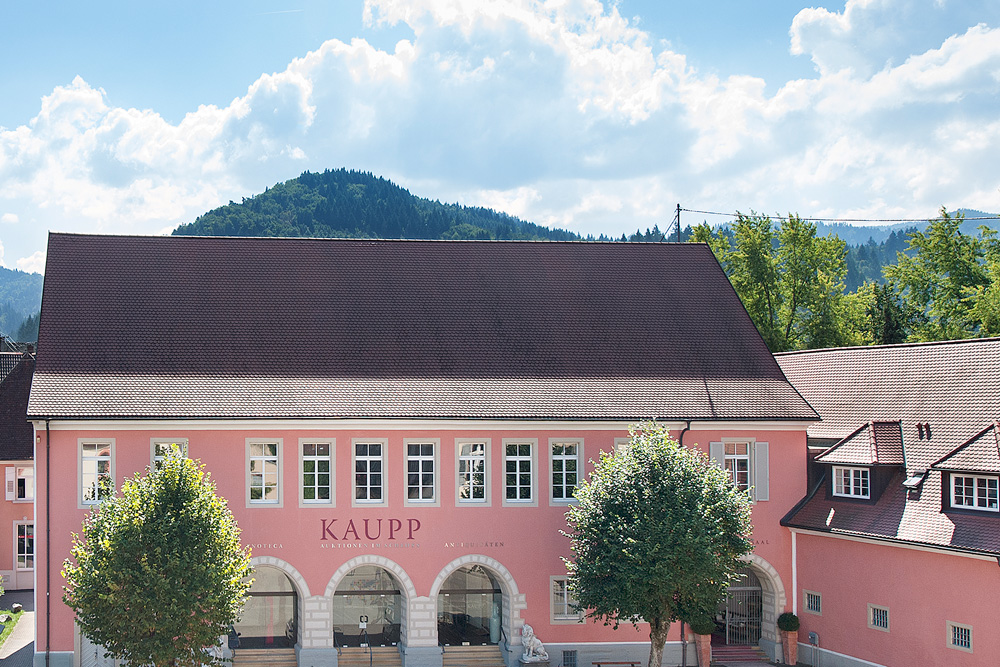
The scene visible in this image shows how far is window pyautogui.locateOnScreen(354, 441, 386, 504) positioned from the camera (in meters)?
32.2

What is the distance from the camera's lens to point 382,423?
104ft

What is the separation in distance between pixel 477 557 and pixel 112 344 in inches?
543

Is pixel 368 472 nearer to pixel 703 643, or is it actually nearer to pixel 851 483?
pixel 703 643

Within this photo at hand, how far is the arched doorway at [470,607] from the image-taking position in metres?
33.6

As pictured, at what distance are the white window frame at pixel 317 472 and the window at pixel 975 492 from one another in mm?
18407

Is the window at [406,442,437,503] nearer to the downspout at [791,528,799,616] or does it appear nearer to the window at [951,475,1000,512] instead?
the downspout at [791,528,799,616]

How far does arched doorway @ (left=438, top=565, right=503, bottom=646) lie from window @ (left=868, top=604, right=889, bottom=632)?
38.1ft

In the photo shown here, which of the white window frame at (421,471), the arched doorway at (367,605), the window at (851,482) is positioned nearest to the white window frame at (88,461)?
the arched doorway at (367,605)

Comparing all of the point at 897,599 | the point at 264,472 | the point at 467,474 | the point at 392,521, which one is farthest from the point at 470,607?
the point at 897,599

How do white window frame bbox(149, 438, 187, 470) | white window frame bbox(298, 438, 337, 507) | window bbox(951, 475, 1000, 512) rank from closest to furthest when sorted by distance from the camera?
1. window bbox(951, 475, 1000, 512)
2. white window frame bbox(149, 438, 187, 470)
3. white window frame bbox(298, 438, 337, 507)

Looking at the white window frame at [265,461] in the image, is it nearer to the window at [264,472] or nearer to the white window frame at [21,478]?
the window at [264,472]

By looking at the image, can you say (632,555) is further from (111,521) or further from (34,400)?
(34,400)

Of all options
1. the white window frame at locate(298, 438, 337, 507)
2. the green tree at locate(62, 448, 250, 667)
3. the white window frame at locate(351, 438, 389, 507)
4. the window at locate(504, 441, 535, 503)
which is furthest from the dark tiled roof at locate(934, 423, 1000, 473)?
the green tree at locate(62, 448, 250, 667)

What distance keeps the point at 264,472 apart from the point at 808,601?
18.3 m
